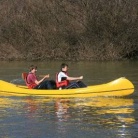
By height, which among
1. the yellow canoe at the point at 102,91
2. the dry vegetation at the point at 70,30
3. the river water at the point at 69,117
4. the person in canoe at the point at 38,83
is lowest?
the river water at the point at 69,117

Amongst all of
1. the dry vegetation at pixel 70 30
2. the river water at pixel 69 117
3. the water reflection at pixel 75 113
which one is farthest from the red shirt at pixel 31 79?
the dry vegetation at pixel 70 30

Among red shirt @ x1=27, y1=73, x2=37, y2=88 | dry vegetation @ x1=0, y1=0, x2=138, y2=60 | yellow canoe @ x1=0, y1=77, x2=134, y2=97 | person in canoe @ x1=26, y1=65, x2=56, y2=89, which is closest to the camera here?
yellow canoe @ x1=0, y1=77, x2=134, y2=97

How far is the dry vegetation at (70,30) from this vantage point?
36.6 meters

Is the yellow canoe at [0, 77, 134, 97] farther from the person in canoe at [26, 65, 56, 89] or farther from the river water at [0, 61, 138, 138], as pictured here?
the person in canoe at [26, 65, 56, 89]

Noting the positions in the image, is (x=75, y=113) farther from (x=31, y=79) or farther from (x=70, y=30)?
(x=70, y=30)

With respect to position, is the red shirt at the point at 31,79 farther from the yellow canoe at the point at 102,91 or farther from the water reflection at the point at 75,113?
the yellow canoe at the point at 102,91

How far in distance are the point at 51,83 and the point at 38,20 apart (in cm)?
2317

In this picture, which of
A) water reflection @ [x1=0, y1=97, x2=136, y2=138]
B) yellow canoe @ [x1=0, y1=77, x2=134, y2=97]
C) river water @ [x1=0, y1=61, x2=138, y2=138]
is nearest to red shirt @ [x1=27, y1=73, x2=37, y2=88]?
river water @ [x1=0, y1=61, x2=138, y2=138]

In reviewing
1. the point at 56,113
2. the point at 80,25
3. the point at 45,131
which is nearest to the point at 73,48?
the point at 80,25

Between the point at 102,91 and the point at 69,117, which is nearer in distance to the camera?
the point at 69,117

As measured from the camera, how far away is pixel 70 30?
3838 centimetres

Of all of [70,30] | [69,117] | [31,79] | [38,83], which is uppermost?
[70,30]

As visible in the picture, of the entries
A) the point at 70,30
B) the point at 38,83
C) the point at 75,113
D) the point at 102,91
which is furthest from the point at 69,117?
the point at 70,30

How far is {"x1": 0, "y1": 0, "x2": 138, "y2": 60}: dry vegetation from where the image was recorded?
36594mm
